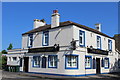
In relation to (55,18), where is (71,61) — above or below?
below

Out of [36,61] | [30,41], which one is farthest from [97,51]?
[30,41]

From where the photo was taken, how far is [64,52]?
19281 mm

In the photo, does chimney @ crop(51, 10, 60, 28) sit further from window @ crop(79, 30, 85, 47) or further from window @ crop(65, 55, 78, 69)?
window @ crop(65, 55, 78, 69)

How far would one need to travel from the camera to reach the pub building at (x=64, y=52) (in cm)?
1914

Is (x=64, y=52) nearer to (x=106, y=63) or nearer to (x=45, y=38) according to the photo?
(x=45, y=38)

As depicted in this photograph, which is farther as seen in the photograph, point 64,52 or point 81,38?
point 81,38

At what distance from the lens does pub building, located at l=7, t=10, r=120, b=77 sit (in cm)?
1914

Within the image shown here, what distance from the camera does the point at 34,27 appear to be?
2761 cm

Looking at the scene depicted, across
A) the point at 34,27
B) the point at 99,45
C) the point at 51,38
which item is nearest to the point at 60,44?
the point at 51,38

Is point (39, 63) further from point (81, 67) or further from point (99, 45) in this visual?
point (99, 45)

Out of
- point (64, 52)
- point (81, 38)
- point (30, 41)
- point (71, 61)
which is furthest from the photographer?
point (30, 41)

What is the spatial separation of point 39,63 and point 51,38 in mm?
3927

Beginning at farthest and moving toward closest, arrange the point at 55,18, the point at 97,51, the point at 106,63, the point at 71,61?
the point at 106,63
the point at 97,51
the point at 55,18
the point at 71,61

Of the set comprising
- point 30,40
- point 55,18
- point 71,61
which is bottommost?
point 71,61
